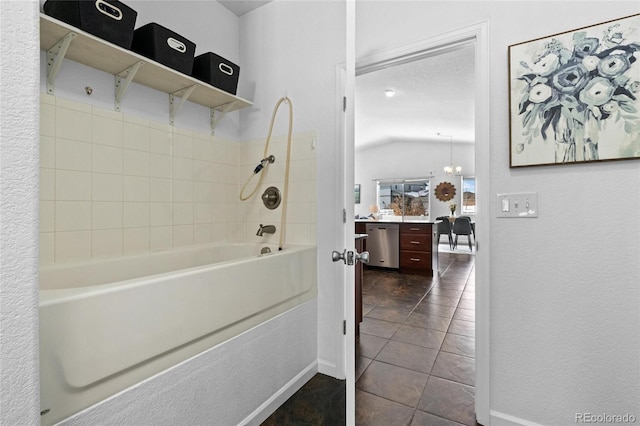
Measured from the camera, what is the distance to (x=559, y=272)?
4.35 feet

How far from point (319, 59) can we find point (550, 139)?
136cm

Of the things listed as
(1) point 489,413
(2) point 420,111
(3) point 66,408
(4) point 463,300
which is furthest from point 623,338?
(2) point 420,111

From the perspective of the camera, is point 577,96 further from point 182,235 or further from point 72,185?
point 72,185

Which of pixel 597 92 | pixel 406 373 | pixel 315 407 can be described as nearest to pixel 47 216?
pixel 315 407

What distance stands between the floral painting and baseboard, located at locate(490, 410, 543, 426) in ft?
3.83

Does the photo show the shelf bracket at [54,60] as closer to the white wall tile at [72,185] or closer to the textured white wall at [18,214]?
the white wall tile at [72,185]

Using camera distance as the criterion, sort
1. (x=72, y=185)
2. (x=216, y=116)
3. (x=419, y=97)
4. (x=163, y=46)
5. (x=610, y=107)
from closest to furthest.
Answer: (x=610, y=107) < (x=72, y=185) < (x=163, y=46) < (x=216, y=116) < (x=419, y=97)

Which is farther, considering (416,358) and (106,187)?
(416,358)

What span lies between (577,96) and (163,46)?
196 cm

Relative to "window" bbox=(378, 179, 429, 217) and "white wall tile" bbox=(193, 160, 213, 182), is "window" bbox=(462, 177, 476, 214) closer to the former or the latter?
"window" bbox=(378, 179, 429, 217)

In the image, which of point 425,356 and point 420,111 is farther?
point 420,111

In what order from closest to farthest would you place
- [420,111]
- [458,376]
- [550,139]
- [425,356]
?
[550,139], [458,376], [425,356], [420,111]

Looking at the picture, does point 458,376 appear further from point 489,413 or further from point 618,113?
point 618,113

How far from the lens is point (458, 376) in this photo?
1907mm
